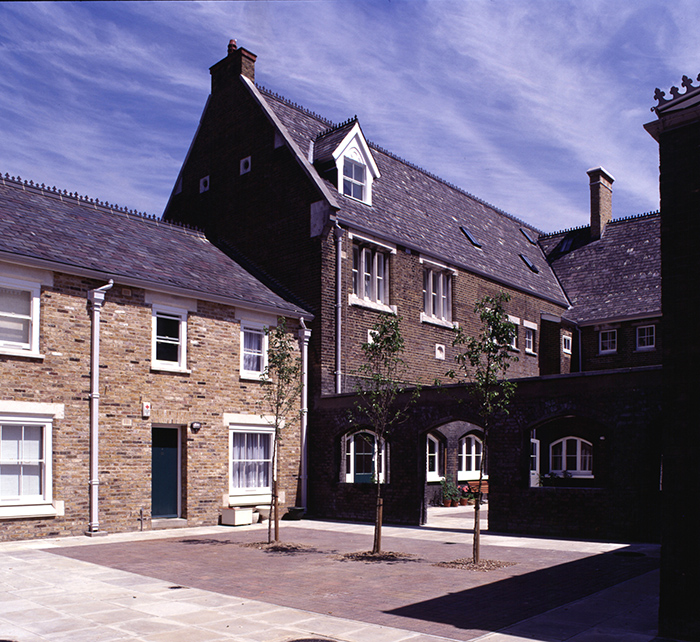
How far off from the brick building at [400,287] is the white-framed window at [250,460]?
171 centimetres

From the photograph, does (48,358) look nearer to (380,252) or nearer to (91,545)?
(91,545)

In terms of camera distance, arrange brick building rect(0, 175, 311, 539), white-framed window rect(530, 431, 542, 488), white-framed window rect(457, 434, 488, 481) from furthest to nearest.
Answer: white-framed window rect(530, 431, 542, 488) → white-framed window rect(457, 434, 488, 481) → brick building rect(0, 175, 311, 539)

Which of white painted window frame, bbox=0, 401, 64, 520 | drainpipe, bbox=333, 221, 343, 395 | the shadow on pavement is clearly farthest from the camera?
drainpipe, bbox=333, 221, 343, 395

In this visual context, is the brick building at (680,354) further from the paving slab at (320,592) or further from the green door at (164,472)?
the green door at (164,472)

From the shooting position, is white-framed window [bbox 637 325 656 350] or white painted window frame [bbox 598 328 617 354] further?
white painted window frame [bbox 598 328 617 354]

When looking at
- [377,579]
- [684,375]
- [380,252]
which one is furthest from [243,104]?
[684,375]

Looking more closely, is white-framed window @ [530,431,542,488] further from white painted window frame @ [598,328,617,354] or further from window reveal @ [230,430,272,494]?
window reveal @ [230,430,272,494]

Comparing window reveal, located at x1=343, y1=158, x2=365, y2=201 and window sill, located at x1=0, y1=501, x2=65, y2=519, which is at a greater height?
window reveal, located at x1=343, y1=158, x2=365, y2=201

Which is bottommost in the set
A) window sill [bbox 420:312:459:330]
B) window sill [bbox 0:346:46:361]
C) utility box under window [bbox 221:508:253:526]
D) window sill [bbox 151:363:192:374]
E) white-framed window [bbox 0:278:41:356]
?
utility box under window [bbox 221:508:253:526]

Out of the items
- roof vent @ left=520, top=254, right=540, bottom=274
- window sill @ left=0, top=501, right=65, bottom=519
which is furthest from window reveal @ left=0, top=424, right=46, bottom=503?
roof vent @ left=520, top=254, right=540, bottom=274

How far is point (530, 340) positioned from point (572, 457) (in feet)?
18.0

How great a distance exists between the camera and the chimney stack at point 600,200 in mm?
37562

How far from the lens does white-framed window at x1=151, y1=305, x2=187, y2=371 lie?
18.9m

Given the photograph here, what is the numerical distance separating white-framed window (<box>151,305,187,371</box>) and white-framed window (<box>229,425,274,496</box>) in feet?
8.65
